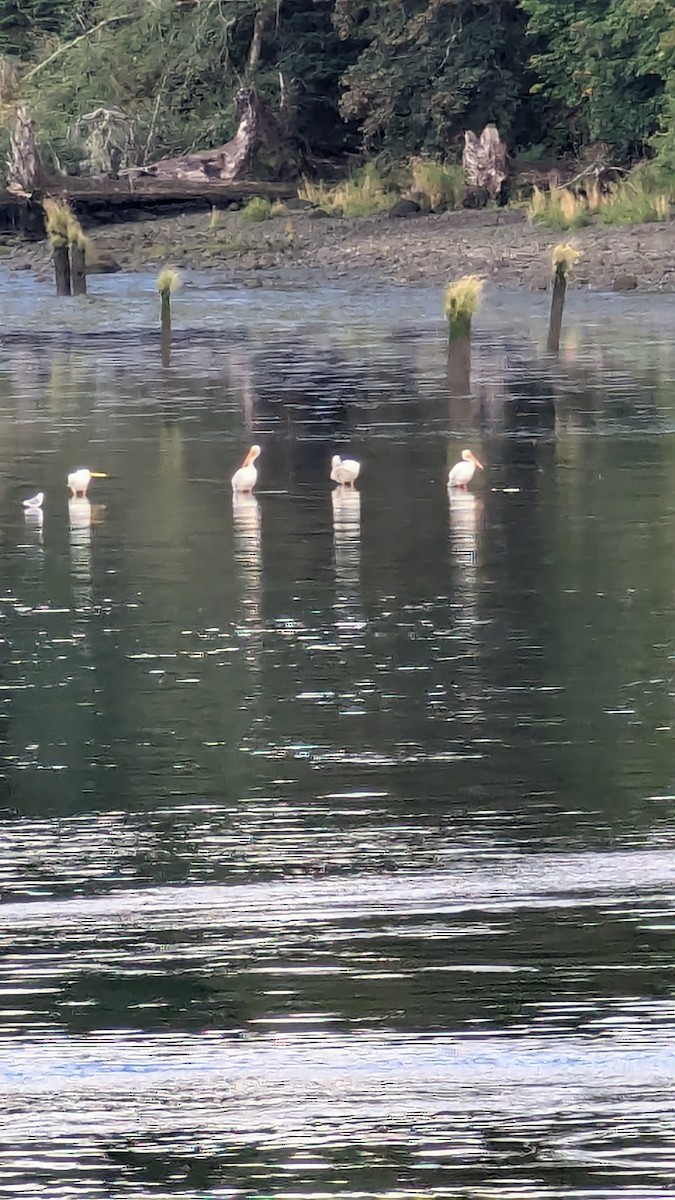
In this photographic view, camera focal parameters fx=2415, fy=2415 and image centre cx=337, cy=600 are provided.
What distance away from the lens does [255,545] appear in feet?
53.2

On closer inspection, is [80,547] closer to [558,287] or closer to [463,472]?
[463,472]

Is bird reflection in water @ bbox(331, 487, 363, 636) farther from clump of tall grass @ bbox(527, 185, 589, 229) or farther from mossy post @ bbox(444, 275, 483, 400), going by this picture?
clump of tall grass @ bbox(527, 185, 589, 229)

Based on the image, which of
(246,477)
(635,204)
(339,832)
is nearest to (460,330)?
(246,477)

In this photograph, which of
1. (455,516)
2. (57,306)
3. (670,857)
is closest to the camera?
(670,857)

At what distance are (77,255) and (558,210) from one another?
1014 centimetres

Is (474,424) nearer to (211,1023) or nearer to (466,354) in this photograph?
(466,354)

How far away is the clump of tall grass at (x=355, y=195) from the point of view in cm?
4878

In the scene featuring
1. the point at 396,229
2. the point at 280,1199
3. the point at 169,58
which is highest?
the point at 169,58

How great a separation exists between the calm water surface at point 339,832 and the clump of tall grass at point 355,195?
94.7ft

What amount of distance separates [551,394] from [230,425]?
4054 mm

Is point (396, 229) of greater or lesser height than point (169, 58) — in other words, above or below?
below

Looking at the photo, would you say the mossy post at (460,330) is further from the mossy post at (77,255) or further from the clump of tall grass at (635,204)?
the clump of tall grass at (635,204)

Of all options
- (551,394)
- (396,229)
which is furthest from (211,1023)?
(396,229)

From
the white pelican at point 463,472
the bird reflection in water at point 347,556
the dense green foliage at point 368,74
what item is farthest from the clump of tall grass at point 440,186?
the bird reflection in water at point 347,556
